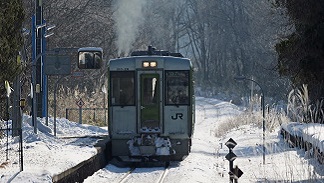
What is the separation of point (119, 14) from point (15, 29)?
76.2ft

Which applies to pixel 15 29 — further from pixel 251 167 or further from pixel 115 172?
pixel 251 167

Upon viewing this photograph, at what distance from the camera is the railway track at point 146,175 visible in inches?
606

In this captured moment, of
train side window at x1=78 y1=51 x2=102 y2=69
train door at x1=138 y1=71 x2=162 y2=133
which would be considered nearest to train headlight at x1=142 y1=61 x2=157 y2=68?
train door at x1=138 y1=71 x2=162 y2=133

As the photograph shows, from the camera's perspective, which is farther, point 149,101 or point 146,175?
point 149,101

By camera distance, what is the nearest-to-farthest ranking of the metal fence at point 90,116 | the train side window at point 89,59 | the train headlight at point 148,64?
1. the train headlight at point 148,64
2. the train side window at point 89,59
3. the metal fence at point 90,116

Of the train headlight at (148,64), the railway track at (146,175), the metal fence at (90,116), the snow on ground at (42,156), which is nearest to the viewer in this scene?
the snow on ground at (42,156)

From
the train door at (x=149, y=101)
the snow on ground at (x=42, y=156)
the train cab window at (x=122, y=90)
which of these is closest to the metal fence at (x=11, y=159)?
the snow on ground at (x=42, y=156)

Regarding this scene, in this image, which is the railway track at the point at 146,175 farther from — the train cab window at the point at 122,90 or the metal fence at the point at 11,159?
the metal fence at the point at 11,159

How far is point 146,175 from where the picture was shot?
1631cm

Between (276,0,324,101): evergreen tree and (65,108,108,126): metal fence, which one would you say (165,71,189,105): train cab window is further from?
(65,108,108,126): metal fence

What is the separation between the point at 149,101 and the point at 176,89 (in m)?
0.74

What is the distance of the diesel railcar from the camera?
18.4 metres

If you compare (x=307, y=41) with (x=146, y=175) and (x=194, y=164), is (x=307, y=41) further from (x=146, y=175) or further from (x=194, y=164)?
(x=194, y=164)

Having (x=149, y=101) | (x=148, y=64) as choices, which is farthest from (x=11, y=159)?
(x=148, y=64)
